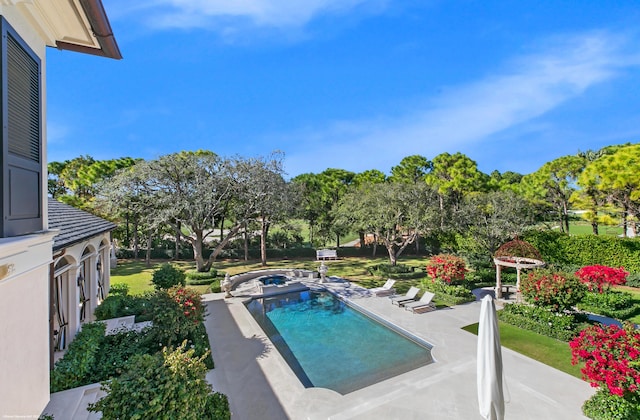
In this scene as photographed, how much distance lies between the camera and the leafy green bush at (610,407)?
6246 millimetres

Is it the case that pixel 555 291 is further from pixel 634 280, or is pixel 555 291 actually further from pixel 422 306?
pixel 634 280

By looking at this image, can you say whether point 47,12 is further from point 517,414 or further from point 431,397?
point 517,414

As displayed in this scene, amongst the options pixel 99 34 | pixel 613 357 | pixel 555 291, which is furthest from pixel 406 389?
pixel 99 34

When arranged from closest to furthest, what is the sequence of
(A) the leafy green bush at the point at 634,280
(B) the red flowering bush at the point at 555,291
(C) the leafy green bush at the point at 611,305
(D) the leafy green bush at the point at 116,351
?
(D) the leafy green bush at the point at 116,351
(B) the red flowering bush at the point at 555,291
(C) the leafy green bush at the point at 611,305
(A) the leafy green bush at the point at 634,280

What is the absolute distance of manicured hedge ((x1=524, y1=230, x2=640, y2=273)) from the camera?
706 inches

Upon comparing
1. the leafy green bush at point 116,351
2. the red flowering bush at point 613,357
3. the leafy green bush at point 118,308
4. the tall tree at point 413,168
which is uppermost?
the tall tree at point 413,168

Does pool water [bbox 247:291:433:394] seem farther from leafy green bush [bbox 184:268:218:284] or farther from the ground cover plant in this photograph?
leafy green bush [bbox 184:268:218:284]

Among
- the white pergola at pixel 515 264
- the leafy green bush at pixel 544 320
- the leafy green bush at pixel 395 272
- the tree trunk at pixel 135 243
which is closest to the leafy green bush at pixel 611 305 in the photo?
the leafy green bush at pixel 544 320

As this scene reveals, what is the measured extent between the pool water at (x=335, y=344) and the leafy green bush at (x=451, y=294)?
442cm

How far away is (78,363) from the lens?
755 cm

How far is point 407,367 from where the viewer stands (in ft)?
30.3

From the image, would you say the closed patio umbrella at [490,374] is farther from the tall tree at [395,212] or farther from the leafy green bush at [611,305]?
the tall tree at [395,212]

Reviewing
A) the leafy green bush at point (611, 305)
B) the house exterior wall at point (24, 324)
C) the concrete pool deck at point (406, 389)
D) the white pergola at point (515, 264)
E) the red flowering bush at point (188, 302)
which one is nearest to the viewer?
the house exterior wall at point (24, 324)

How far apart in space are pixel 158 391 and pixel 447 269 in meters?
14.4
